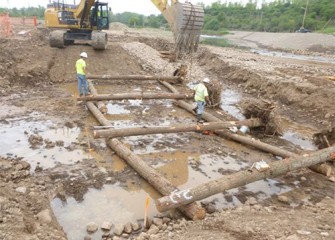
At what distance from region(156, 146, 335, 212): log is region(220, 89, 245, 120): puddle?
4567 millimetres

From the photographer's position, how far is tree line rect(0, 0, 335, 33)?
5888 centimetres

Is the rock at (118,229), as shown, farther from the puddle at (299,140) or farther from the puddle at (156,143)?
the puddle at (299,140)

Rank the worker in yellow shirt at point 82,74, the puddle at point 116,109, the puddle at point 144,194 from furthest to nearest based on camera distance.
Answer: the worker in yellow shirt at point 82,74, the puddle at point 116,109, the puddle at point 144,194

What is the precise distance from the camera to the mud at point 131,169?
5188mm

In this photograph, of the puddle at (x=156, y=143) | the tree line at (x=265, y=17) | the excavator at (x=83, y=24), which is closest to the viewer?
the puddle at (x=156, y=143)

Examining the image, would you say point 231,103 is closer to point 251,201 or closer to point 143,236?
point 251,201

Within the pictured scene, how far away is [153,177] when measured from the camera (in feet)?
21.1

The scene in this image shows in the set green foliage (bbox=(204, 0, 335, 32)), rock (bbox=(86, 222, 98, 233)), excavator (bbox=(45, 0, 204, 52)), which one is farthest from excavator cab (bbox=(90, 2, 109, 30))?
green foliage (bbox=(204, 0, 335, 32))

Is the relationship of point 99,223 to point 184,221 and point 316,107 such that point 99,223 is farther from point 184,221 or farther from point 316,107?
point 316,107

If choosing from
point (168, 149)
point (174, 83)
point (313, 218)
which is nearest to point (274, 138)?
point (168, 149)

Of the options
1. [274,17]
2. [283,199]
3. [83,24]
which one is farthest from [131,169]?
[274,17]

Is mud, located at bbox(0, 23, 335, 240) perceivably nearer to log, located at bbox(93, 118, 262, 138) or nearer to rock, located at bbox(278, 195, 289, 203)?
rock, located at bbox(278, 195, 289, 203)

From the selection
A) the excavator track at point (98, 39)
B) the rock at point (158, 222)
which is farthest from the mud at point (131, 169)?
the excavator track at point (98, 39)

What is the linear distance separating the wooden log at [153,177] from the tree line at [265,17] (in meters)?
50.4
